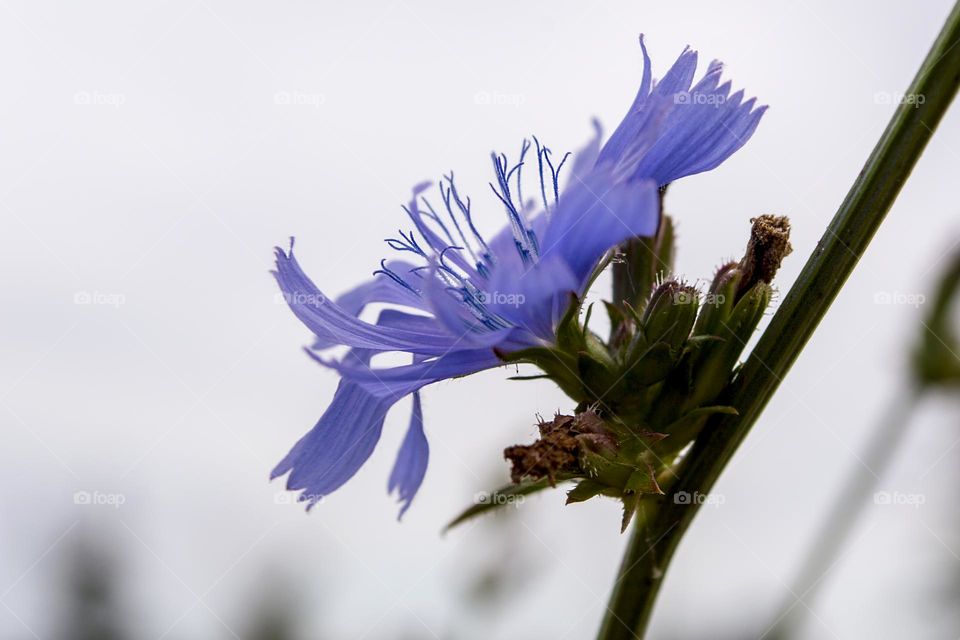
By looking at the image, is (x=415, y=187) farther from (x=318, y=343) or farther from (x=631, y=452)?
(x=631, y=452)

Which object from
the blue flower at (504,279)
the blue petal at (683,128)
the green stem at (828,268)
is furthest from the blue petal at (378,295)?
the green stem at (828,268)

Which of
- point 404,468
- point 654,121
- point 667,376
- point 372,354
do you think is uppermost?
point 654,121

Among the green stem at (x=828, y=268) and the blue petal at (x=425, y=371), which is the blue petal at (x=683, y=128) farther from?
the blue petal at (x=425, y=371)

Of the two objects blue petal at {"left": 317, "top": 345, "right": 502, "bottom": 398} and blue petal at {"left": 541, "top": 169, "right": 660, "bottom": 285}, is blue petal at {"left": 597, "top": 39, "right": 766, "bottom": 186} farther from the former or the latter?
blue petal at {"left": 317, "top": 345, "right": 502, "bottom": 398}

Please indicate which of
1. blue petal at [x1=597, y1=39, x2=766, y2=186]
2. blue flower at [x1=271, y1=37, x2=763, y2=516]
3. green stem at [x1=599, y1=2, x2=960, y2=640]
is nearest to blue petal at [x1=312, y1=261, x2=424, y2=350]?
blue flower at [x1=271, y1=37, x2=763, y2=516]

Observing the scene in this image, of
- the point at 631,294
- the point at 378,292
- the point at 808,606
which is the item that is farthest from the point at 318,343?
the point at 808,606

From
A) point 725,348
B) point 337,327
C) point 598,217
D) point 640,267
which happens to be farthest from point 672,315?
point 337,327

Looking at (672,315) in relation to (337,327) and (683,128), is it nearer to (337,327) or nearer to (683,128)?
(683,128)
